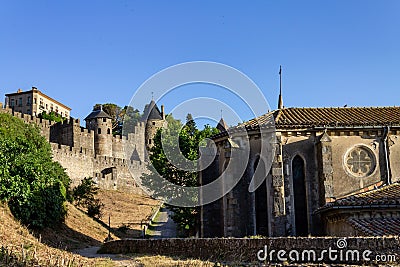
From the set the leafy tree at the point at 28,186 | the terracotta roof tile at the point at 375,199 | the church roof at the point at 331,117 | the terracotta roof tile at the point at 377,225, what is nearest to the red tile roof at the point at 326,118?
the church roof at the point at 331,117

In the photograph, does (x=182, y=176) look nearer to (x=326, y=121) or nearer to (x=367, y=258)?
(x=326, y=121)

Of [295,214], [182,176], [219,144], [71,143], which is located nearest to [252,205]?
[295,214]

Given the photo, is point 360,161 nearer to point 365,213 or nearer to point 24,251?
point 365,213

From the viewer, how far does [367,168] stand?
2234 centimetres

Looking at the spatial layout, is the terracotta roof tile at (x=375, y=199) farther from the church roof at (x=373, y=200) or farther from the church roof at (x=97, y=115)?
the church roof at (x=97, y=115)

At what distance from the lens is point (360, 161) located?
2222 cm

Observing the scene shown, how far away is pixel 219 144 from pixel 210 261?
32.7 feet

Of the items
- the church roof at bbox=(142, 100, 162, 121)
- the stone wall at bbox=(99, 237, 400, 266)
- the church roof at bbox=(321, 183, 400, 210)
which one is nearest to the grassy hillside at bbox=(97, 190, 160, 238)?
the stone wall at bbox=(99, 237, 400, 266)

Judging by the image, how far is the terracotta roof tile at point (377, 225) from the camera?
16.1m

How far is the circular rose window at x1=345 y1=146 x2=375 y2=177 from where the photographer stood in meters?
22.2

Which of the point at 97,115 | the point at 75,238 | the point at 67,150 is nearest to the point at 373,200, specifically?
the point at 75,238

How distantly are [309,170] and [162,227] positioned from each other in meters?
23.5

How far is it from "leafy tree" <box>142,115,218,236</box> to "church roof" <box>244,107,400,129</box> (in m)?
9.72

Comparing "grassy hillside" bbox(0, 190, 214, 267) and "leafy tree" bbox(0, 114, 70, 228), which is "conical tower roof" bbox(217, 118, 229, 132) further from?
"leafy tree" bbox(0, 114, 70, 228)
